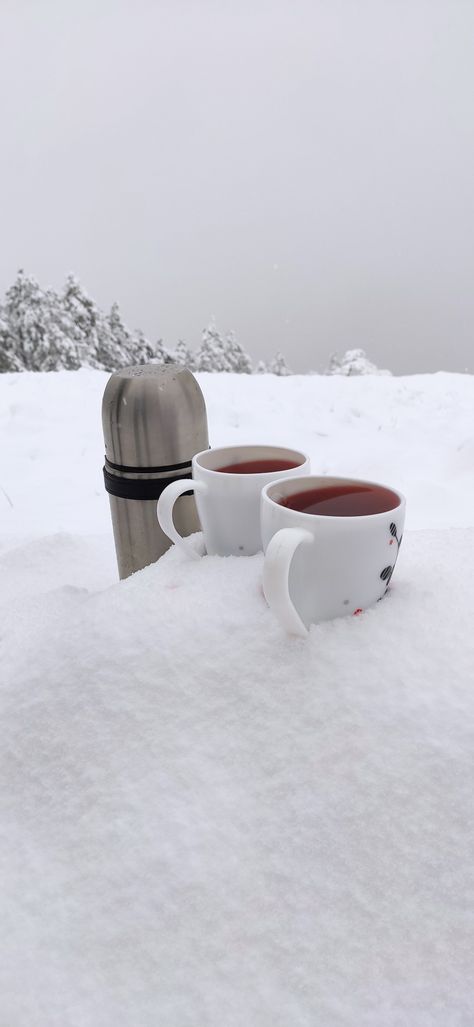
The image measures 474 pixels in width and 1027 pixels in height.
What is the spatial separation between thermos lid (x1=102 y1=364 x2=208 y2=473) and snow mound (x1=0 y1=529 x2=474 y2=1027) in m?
0.56

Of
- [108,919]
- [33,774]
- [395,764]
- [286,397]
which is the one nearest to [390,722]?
[395,764]

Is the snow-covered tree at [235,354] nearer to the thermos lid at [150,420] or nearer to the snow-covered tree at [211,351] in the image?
the snow-covered tree at [211,351]

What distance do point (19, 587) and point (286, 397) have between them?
389 centimetres

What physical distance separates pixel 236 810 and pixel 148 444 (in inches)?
36.8

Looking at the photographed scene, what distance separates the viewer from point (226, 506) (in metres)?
1.29

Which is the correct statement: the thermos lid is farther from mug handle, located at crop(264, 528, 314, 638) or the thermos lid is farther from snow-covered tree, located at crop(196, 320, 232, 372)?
snow-covered tree, located at crop(196, 320, 232, 372)

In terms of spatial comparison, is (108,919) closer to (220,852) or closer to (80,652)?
(220,852)

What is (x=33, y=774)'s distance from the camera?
105cm

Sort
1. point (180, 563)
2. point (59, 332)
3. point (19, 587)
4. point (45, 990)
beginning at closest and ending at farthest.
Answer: point (45, 990)
point (180, 563)
point (19, 587)
point (59, 332)

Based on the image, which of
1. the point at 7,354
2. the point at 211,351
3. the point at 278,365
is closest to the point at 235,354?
the point at 211,351

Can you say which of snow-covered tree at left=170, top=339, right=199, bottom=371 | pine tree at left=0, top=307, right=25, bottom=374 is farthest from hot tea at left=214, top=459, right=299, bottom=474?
snow-covered tree at left=170, top=339, right=199, bottom=371

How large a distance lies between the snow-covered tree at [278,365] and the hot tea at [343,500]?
151 feet

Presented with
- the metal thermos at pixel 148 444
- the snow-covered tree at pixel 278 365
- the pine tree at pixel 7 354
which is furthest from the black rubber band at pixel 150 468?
the snow-covered tree at pixel 278 365

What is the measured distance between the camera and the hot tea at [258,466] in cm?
144
